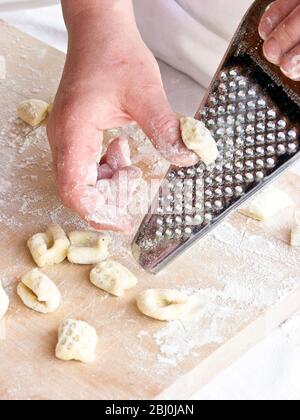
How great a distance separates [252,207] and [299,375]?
336 mm

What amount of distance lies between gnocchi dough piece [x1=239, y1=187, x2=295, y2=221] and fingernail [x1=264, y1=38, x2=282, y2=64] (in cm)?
40

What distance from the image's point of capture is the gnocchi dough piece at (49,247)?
1.62m

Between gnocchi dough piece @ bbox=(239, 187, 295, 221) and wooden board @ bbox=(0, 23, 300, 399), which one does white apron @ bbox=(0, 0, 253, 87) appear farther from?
gnocchi dough piece @ bbox=(239, 187, 295, 221)

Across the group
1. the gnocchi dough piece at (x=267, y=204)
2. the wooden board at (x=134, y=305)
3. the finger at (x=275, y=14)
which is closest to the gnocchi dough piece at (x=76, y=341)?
the wooden board at (x=134, y=305)

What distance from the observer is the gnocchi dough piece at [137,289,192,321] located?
154 cm

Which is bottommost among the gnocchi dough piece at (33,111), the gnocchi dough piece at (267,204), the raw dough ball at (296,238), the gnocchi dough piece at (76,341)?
the gnocchi dough piece at (33,111)

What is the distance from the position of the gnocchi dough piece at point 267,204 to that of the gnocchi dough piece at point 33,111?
0.49 metres

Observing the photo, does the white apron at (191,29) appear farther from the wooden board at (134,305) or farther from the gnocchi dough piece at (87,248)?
the gnocchi dough piece at (87,248)

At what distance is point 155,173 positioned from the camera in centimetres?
188

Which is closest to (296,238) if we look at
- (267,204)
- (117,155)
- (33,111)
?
(267,204)

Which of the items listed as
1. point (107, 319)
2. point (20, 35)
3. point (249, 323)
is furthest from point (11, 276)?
point (20, 35)

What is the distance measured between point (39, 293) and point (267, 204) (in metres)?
0.51
